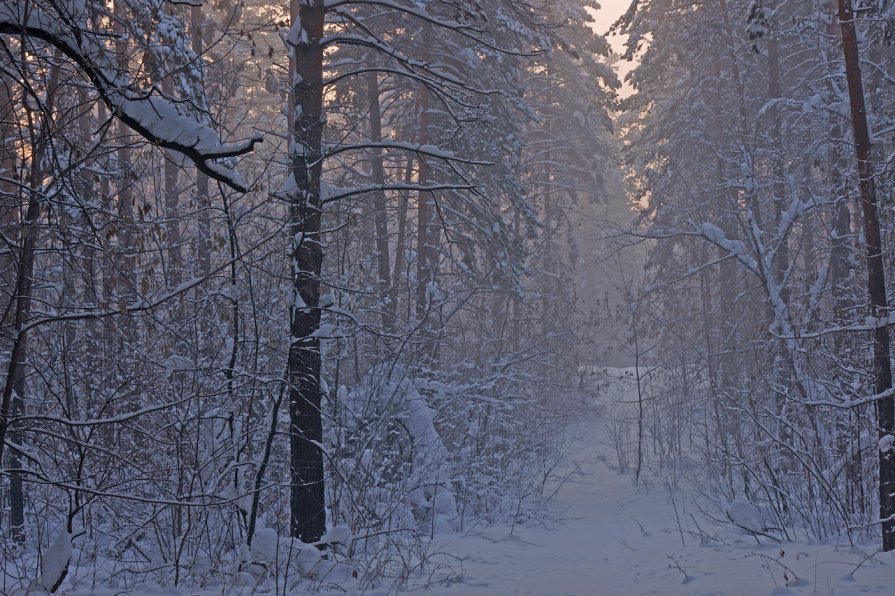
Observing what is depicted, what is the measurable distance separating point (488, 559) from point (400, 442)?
9.32 feet

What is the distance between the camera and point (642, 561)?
924 cm

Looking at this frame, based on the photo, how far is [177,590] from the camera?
6.11 meters

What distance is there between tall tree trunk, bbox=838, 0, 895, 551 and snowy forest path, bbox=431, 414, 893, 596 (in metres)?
0.74

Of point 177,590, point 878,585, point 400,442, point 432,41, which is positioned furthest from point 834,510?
point 432,41

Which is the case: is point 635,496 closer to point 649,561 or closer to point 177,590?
point 649,561

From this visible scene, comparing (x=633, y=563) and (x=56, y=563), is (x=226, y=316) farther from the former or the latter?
(x=633, y=563)

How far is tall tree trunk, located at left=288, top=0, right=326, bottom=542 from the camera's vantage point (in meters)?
7.48

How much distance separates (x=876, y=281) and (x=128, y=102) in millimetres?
7623

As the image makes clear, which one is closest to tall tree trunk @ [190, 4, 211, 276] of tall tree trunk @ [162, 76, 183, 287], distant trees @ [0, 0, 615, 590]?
distant trees @ [0, 0, 615, 590]

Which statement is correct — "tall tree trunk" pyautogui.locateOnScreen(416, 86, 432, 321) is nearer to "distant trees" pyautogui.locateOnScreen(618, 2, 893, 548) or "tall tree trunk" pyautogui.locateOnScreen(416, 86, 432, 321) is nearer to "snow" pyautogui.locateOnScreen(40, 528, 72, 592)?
"distant trees" pyautogui.locateOnScreen(618, 2, 893, 548)

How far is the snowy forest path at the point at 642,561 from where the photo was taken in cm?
688

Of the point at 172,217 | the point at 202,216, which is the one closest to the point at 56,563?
the point at 172,217

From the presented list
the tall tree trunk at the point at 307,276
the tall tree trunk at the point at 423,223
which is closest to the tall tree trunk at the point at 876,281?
the tall tree trunk at the point at 307,276

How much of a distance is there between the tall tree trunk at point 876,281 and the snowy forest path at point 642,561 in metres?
0.74
